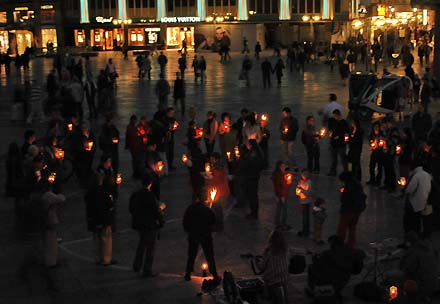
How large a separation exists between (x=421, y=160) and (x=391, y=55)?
117 feet

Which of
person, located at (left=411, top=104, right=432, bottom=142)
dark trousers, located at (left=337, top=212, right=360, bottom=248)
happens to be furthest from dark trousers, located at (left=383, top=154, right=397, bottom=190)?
dark trousers, located at (left=337, top=212, right=360, bottom=248)

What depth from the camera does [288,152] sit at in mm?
19125

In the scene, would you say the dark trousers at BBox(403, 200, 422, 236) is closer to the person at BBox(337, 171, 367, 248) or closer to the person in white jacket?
the person in white jacket

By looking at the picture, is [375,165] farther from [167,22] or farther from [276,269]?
[167,22]

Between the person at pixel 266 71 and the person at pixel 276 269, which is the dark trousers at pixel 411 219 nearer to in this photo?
the person at pixel 276 269

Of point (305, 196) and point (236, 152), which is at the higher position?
point (236, 152)

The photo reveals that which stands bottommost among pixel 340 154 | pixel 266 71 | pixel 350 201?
pixel 340 154

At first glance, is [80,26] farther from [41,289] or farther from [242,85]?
[41,289]

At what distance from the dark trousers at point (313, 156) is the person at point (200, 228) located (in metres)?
7.36

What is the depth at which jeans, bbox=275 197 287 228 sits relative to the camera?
13.7 metres

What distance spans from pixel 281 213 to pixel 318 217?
1123mm

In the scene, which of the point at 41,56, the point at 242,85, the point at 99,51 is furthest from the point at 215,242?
the point at 99,51

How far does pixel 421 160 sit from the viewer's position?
47.5 feet

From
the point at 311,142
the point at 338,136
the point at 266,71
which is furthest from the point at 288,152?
the point at 266,71
